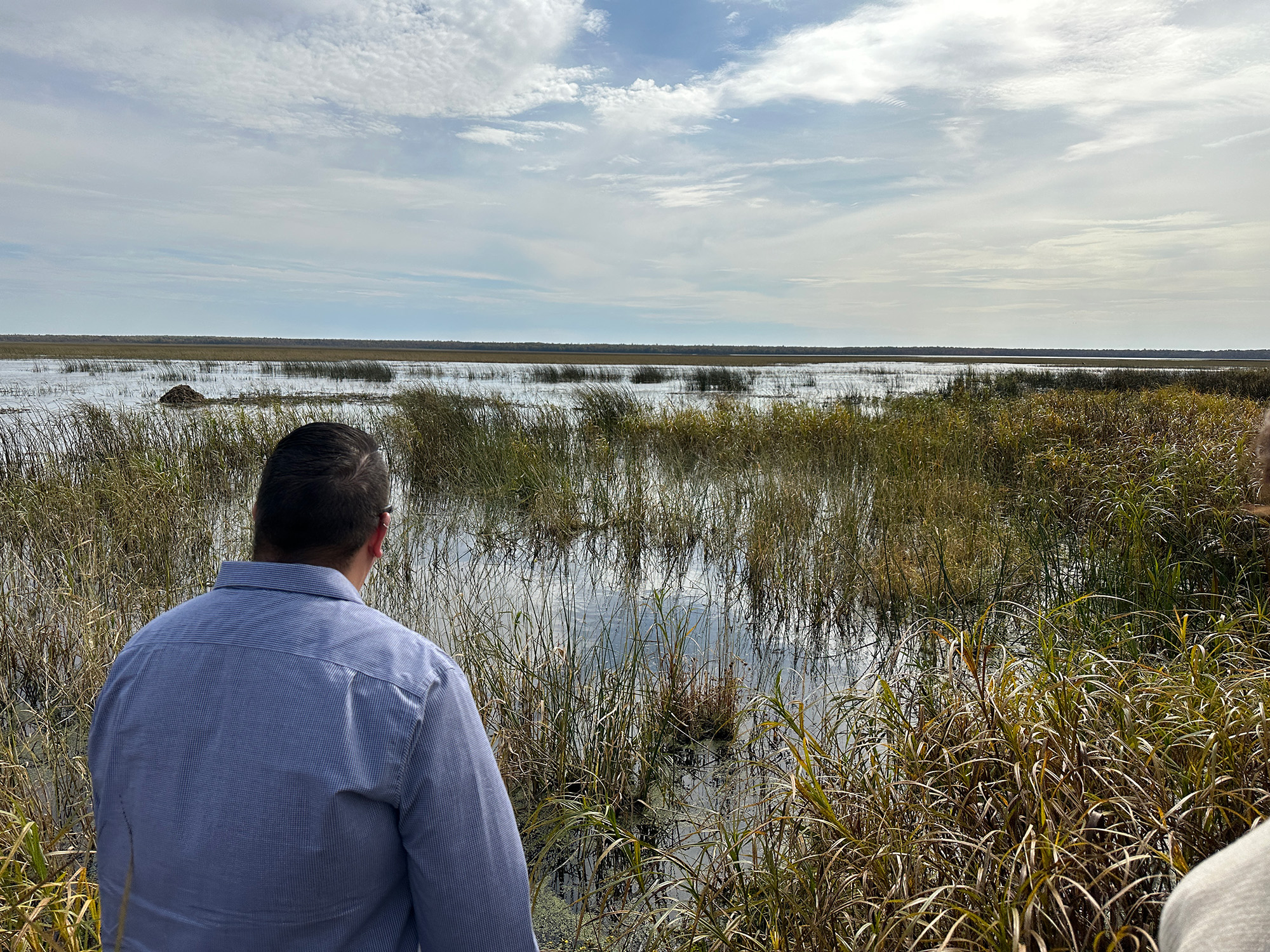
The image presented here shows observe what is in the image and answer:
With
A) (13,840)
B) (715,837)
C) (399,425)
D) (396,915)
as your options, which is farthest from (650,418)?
(396,915)

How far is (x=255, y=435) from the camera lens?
11.9m

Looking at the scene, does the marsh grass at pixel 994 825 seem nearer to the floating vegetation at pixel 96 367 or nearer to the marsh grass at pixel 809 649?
the marsh grass at pixel 809 649

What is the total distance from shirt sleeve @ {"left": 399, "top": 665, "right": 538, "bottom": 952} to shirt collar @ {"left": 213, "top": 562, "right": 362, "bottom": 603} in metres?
0.27

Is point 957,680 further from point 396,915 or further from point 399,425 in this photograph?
point 399,425

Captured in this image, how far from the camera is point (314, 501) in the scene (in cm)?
140

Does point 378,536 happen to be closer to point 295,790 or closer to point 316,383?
point 295,790

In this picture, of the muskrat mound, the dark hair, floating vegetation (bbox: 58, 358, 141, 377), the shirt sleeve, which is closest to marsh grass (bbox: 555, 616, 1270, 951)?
the shirt sleeve

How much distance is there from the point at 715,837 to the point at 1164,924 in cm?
287

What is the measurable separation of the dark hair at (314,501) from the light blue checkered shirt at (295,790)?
0.35 ft

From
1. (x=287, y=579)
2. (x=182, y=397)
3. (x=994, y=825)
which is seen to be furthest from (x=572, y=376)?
(x=287, y=579)

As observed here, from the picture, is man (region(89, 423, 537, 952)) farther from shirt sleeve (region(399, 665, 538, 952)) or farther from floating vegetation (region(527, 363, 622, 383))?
floating vegetation (region(527, 363, 622, 383))

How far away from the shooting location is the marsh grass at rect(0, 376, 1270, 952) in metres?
2.40

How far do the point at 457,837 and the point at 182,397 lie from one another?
24049 mm

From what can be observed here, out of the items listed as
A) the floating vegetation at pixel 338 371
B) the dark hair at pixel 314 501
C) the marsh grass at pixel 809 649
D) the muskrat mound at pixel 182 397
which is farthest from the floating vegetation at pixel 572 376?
the dark hair at pixel 314 501
